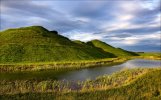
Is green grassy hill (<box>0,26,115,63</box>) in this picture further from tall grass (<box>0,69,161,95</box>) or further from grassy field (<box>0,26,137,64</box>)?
tall grass (<box>0,69,161,95</box>)

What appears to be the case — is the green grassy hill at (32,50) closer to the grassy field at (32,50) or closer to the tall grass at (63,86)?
the grassy field at (32,50)

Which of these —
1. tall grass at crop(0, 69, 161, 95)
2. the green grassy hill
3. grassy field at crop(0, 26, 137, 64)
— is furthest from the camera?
the green grassy hill

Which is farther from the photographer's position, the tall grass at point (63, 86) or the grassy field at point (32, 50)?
the grassy field at point (32, 50)

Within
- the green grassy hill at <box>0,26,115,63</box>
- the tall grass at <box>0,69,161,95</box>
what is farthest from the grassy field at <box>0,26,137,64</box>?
the tall grass at <box>0,69,161,95</box>

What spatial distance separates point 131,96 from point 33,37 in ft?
372

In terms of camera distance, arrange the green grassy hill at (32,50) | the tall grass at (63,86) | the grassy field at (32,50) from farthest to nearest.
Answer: the green grassy hill at (32,50)
the grassy field at (32,50)
the tall grass at (63,86)

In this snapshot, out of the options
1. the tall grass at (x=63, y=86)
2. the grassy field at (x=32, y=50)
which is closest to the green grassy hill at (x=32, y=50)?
the grassy field at (x=32, y=50)

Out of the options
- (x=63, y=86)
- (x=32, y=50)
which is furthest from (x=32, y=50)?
(x=63, y=86)

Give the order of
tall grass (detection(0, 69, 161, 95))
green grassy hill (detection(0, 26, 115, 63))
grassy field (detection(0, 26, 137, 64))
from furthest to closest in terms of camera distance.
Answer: green grassy hill (detection(0, 26, 115, 63)) < grassy field (detection(0, 26, 137, 64)) < tall grass (detection(0, 69, 161, 95))

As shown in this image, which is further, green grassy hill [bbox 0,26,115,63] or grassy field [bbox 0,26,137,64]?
green grassy hill [bbox 0,26,115,63]

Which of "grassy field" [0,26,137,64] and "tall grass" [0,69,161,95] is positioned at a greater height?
"grassy field" [0,26,137,64]

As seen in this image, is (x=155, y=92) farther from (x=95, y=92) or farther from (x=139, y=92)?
(x=95, y=92)

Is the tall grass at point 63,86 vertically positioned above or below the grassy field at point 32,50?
below

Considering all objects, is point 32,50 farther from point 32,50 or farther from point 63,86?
point 63,86
